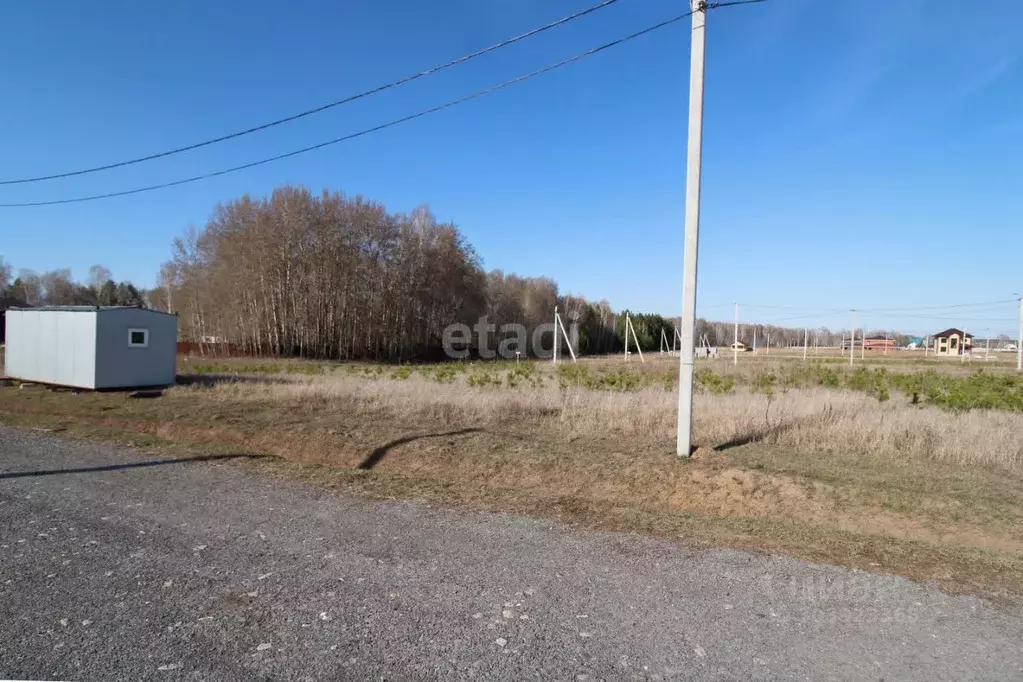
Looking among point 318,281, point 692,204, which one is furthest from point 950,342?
point 692,204

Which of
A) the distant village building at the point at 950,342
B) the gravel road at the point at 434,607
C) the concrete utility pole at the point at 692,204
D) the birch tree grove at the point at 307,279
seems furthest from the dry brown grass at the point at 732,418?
the distant village building at the point at 950,342

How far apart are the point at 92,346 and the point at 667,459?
55.0ft

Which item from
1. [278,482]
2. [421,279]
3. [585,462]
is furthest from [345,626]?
[421,279]

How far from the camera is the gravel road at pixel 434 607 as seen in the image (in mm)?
3189

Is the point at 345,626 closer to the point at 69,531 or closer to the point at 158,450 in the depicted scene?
the point at 69,531

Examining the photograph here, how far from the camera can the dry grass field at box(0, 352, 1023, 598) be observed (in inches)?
227

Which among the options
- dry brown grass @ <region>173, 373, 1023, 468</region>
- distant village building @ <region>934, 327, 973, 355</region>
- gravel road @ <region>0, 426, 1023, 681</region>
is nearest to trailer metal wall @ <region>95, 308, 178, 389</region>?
dry brown grass @ <region>173, 373, 1023, 468</region>

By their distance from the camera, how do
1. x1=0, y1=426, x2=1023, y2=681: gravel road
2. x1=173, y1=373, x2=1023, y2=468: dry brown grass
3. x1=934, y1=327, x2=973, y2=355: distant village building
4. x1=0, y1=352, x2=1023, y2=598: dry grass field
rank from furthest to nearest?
x1=934, y1=327, x2=973, y2=355: distant village building
x1=173, y1=373, x2=1023, y2=468: dry brown grass
x1=0, y1=352, x2=1023, y2=598: dry grass field
x1=0, y1=426, x2=1023, y2=681: gravel road

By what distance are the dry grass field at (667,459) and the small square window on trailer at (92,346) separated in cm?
216

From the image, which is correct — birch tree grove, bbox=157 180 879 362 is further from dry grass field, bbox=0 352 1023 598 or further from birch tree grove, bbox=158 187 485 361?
dry grass field, bbox=0 352 1023 598

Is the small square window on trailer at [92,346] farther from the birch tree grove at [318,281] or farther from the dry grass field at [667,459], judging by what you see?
the birch tree grove at [318,281]

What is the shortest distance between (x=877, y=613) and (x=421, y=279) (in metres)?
51.7

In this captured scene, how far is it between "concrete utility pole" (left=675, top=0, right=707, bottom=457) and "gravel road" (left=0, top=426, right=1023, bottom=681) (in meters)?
3.39

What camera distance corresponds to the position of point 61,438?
10180mm
